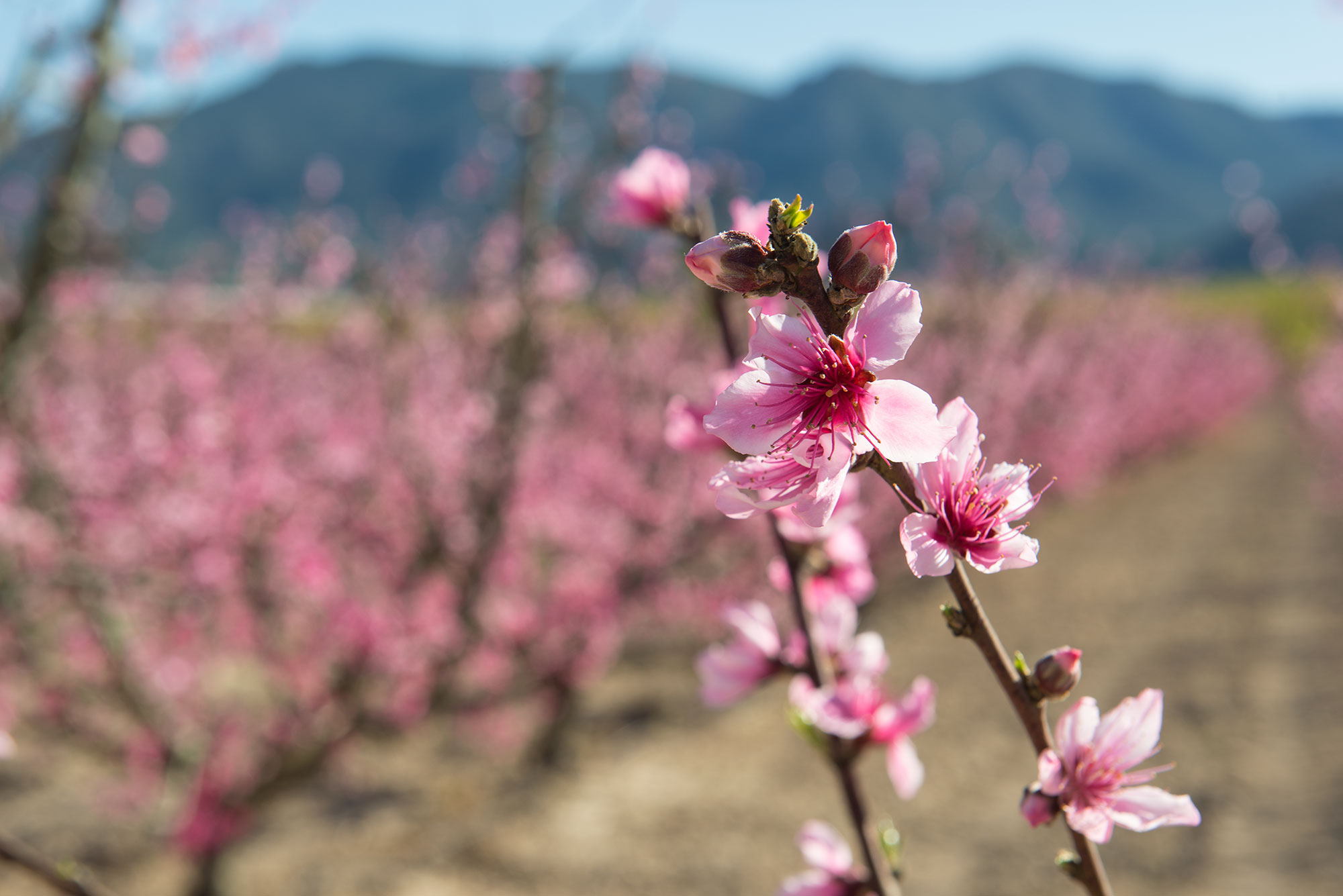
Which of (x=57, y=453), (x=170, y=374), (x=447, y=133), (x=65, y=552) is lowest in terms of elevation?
(x=65, y=552)

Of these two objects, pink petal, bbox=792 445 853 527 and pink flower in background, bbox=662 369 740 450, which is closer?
pink petal, bbox=792 445 853 527

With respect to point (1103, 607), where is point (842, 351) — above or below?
below

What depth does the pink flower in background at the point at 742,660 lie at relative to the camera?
1.23 m

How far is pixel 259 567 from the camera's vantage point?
18.0 ft

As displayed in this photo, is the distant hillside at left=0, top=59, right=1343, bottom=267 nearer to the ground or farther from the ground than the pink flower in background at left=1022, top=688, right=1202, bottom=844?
farther from the ground

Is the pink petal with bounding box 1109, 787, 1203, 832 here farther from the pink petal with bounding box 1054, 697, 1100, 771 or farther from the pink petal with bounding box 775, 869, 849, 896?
the pink petal with bounding box 775, 869, 849, 896

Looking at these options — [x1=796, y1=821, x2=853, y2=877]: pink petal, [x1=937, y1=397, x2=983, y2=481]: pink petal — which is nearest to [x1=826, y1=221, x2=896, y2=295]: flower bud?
[x1=937, y1=397, x2=983, y2=481]: pink petal

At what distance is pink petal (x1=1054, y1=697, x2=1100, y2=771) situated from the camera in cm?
82

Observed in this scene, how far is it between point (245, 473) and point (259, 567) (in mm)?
1068

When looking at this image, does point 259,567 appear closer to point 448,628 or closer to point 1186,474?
point 448,628

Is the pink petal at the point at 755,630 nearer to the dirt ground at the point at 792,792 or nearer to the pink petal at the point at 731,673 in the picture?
the pink petal at the point at 731,673

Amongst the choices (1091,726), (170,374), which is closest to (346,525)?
(170,374)

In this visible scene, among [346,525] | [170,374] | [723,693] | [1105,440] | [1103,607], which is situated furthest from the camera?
[1105,440]

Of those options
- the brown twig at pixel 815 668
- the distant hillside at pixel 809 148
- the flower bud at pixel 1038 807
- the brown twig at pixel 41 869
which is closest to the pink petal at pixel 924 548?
the flower bud at pixel 1038 807
